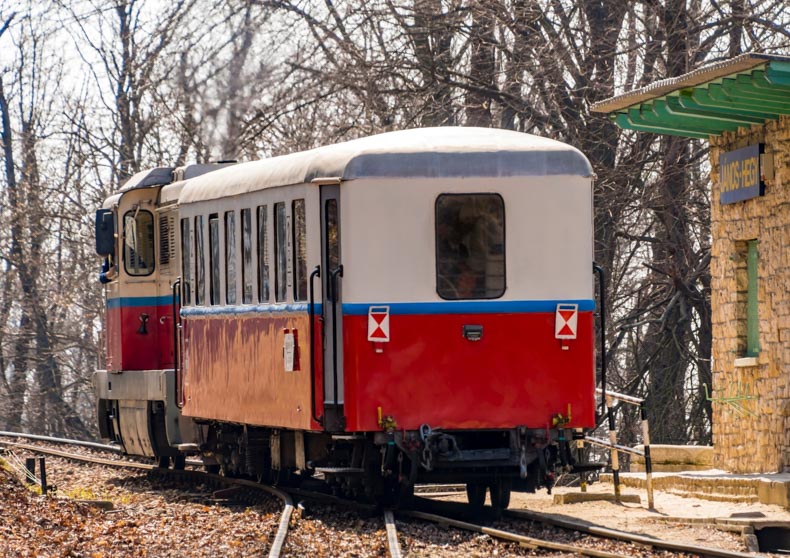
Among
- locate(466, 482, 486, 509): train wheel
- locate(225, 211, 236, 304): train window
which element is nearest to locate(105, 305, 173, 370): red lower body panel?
locate(225, 211, 236, 304): train window

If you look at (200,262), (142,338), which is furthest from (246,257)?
(142,338)

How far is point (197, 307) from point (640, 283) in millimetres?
12986

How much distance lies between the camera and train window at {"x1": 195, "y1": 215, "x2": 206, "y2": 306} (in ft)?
51.5

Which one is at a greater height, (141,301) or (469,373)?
(141,301)

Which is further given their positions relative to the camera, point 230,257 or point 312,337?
point 230,257

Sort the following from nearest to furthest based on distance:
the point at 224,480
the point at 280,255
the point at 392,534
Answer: the point at 392,534 < the point at 280,255 < the point at 224,480

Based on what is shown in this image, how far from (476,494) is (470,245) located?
2260 mm

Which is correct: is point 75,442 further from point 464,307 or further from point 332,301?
point 464,307

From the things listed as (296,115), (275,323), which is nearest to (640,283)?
(296,115)

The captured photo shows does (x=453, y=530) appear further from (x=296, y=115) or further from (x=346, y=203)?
(x=296, y=115)

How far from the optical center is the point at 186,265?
16375 mm

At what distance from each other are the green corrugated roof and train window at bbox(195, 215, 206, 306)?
13.5 ft

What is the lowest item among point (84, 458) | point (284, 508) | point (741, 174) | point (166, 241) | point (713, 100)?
point (84, 458)

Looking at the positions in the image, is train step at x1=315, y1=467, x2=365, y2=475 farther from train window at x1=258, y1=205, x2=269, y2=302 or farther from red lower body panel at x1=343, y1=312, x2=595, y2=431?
train window at x1=258, y1=205, x2=269, y2=302
